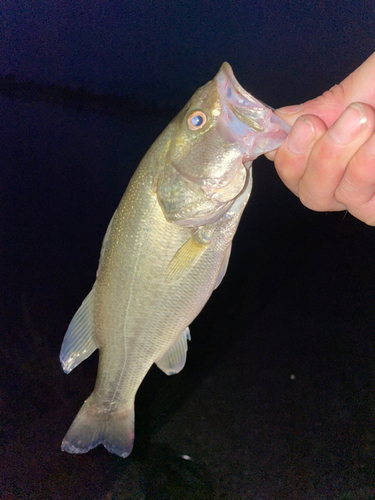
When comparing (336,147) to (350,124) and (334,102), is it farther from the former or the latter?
(334,102)

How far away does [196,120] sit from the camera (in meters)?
1.01

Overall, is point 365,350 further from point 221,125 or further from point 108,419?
point 221,125

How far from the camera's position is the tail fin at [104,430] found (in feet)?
4.19

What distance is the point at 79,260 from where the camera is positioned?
4223mm

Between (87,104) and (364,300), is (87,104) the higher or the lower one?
the higher one

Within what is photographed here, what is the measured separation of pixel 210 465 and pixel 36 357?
8.29 feet

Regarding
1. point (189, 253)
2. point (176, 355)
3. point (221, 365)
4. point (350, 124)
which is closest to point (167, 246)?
point (189, 253)

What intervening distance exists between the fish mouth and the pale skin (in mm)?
104

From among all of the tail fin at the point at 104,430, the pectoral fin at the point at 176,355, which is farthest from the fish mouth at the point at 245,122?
the tail fin at the point at 104,430

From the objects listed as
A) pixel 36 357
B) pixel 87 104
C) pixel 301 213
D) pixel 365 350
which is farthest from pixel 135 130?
pixel 365 350

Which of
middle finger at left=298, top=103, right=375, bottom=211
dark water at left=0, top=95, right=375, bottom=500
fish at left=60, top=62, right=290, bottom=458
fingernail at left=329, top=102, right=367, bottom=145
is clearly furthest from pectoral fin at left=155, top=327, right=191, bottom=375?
dark water at left=0, top=95, right=375, bottom=500

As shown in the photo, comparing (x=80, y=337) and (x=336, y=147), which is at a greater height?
(x=336, y=147)

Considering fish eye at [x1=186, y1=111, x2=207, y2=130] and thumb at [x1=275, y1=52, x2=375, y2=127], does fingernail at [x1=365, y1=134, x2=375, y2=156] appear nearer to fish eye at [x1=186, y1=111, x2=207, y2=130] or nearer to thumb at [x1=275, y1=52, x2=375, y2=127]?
thumb at [x1=275, y1=52, x2=375, y2=127]

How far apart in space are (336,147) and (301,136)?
123mm
